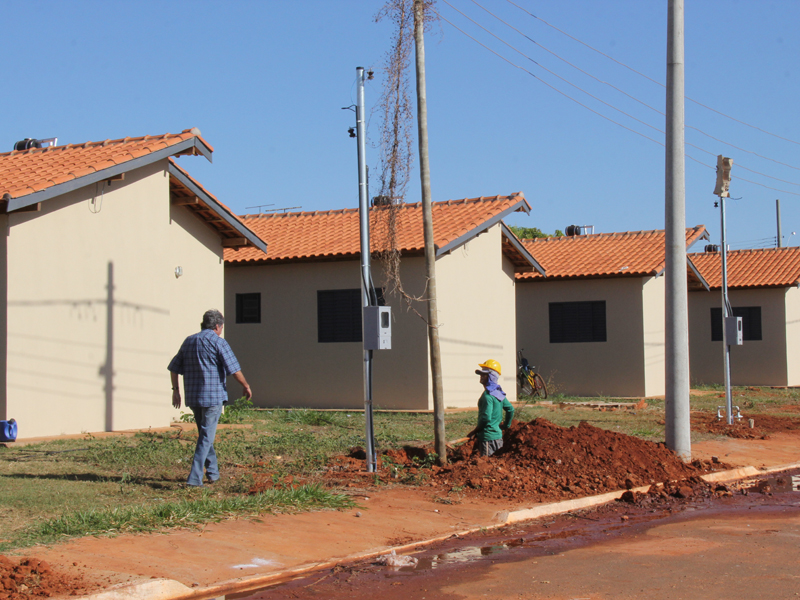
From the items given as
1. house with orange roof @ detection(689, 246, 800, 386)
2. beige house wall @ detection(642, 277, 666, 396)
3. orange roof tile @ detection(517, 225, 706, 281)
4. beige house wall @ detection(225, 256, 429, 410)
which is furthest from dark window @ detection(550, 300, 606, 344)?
beige house wall @ detection(225, 256, 429, 410)

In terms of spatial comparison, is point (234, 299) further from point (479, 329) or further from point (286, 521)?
point (286, 521)

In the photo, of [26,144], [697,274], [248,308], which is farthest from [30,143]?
[697,274]

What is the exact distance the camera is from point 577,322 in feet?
79.5

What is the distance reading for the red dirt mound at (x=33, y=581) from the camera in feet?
16.3

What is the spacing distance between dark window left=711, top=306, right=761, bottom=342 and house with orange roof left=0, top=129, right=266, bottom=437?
18463 mm

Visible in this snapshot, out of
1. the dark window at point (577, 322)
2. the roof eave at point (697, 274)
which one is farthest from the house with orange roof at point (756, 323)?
the dark window at point (577, 322)

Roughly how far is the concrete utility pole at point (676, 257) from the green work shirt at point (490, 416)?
7.31 ft

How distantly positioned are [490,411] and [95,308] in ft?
21.0

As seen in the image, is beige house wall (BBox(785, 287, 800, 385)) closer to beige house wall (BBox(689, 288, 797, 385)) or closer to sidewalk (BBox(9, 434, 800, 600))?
beige house wall (BBox(689, 288, 797, 385))

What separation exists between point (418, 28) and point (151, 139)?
629 centimetres

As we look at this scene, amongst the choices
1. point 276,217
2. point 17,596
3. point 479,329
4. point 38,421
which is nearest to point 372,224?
Answer: point 38,421

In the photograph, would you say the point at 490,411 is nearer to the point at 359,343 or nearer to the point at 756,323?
the point at 359,343

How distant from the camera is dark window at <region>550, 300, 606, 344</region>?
23812 millimetres

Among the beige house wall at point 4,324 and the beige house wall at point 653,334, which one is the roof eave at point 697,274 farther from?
the beige house wall at point 4,324
